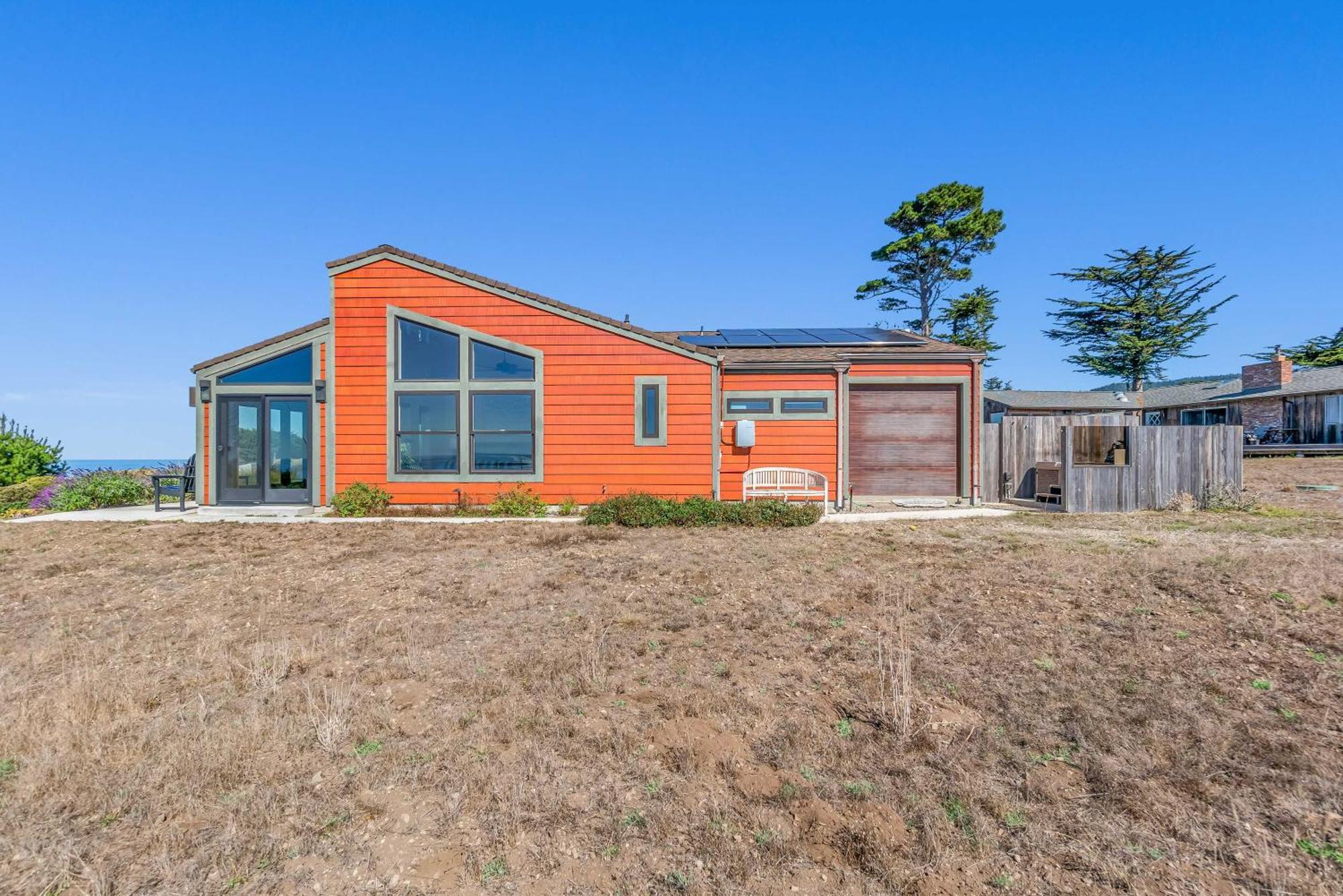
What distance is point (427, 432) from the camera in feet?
36.8

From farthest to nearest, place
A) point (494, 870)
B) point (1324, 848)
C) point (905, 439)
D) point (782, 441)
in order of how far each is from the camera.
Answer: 1. point (905, 439)
2. point (782, 441)
3. point (1324, 848)
4. point (494, 870)

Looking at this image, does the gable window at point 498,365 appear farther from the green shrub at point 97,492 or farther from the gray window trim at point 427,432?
the green shrub at point 97,492

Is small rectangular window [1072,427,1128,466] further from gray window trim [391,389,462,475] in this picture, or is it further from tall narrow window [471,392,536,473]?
gray window trim [391,389,462,475]

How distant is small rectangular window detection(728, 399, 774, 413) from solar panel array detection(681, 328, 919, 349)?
73.1 inches

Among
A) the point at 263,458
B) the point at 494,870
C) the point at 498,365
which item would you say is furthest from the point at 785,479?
the point at 263,458

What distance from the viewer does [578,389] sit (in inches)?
439

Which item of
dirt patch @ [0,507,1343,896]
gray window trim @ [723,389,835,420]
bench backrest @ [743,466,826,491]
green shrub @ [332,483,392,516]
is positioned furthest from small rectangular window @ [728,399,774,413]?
green shrub @ [332,483,392,516]

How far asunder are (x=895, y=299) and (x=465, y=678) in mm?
32579

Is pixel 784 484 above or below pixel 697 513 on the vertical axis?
above

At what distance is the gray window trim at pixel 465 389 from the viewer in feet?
36.4

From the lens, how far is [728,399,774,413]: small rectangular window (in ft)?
38.8

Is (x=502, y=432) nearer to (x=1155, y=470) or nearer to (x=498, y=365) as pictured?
(x=498, y=365)

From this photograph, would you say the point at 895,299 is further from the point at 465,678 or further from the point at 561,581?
the point at 465,678

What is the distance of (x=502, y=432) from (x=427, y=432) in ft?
4.93
